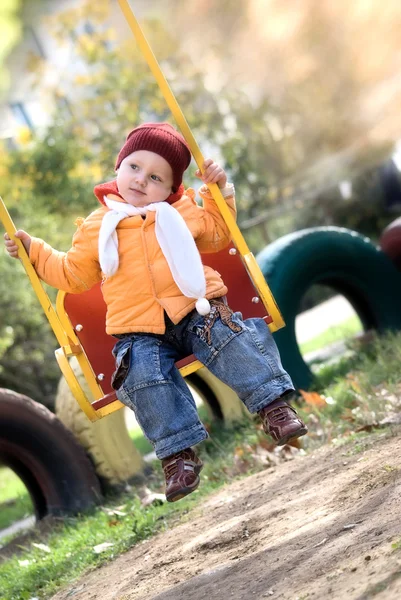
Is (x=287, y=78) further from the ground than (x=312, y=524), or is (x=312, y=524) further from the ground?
(x=287, y=78)

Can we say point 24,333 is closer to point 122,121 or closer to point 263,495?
point 122,121

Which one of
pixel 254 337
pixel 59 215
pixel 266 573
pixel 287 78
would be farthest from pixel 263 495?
pixel 287 78

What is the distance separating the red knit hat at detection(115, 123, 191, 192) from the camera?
143 inches

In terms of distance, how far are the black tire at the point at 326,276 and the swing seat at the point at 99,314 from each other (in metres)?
1.79

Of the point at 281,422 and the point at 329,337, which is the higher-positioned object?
the point at 329,337

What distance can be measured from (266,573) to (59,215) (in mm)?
10192

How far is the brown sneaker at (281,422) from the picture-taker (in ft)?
11.1

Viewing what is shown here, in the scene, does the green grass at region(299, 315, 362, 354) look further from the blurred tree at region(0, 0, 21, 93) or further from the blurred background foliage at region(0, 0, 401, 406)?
the blurred tree at region(0, 0, 21, 93)

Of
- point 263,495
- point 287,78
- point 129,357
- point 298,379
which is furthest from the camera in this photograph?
point 287,78

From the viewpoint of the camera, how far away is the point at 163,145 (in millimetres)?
3629

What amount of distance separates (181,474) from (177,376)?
1.24 feet

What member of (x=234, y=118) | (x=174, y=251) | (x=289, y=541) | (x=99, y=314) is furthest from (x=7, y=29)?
(x=289, y=541)

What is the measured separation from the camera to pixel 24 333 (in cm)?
1078

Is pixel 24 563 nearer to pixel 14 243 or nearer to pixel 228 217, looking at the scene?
pixel 14 243
